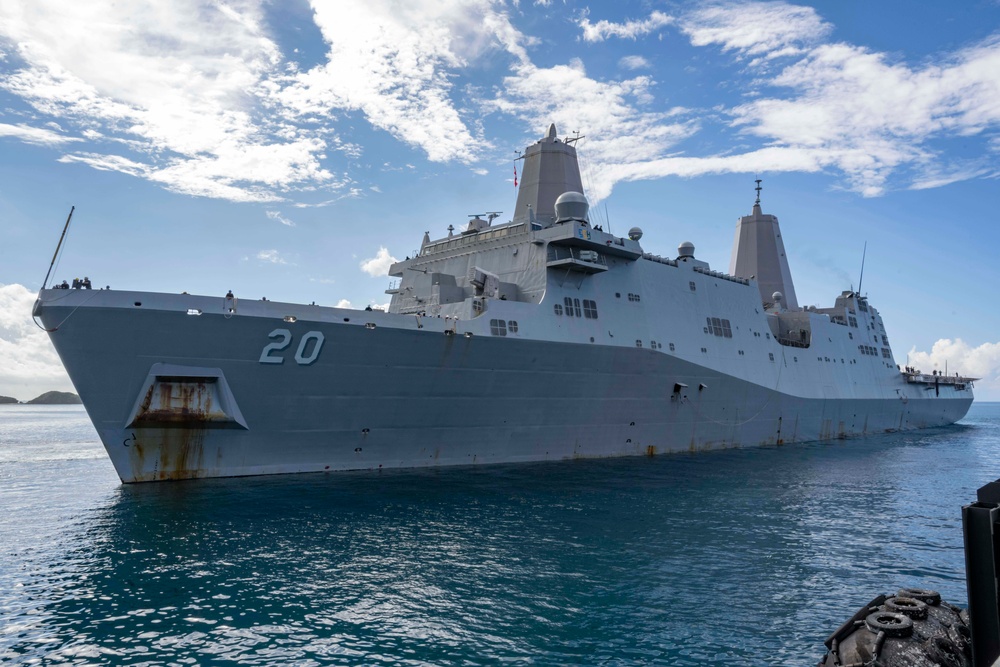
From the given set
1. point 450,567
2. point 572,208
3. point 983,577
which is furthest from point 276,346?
point 983,577

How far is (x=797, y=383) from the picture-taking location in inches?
1049

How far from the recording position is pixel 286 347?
13.0 meters

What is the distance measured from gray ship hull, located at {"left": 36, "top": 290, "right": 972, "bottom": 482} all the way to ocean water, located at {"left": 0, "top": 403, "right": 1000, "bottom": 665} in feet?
2.54

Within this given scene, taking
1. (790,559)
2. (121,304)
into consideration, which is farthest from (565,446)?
(121,304)

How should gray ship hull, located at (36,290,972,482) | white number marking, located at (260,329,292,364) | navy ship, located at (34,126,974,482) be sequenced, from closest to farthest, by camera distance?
gray ship hull, located at (36,290,972,482) < navy ship, located at (34,126,974,482) < white number marking, located at (260,329,292,364)

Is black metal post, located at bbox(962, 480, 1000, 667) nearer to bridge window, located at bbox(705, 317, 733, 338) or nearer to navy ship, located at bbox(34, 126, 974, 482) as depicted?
navy ship, located at bbox(34, 126, 974, 482)

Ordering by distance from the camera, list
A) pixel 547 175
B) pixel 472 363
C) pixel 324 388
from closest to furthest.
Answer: pixel 324 388
pixel 472 363
pixel 547 175

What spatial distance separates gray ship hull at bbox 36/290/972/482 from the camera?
12.0 meters

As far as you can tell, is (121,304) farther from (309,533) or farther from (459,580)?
(459,580)

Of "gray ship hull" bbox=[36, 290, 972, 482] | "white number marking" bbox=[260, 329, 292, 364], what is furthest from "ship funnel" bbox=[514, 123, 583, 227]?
"white number marking" bbox=[260, 329, 292, 364]

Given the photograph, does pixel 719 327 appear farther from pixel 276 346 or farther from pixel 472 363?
pixel 276 346

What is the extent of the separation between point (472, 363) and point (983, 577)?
39.7 ft

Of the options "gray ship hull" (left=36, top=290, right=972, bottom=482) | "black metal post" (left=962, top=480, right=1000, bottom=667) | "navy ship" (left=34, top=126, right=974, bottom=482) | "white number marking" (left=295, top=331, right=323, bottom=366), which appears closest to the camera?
"black metal post" (left=962, top=480, right=1000, bottom=667)

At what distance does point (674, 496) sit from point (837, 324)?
22.2m
